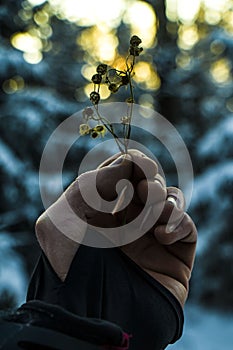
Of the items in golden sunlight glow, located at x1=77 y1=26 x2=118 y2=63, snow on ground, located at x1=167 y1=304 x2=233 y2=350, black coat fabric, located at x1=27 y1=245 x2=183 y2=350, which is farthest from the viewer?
golden sunlight glow, located at x1=77 y1=26 x2=118 y2=63

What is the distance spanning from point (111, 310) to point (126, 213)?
0.12 metres

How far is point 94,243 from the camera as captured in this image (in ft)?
1.86

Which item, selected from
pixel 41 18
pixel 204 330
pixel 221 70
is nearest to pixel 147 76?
pixel 221 70

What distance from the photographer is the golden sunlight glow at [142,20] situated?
189 centimetres

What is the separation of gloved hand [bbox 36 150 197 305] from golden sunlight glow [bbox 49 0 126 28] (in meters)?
1.34

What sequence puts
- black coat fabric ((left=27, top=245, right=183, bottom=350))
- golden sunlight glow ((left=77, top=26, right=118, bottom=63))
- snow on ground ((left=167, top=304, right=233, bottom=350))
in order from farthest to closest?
golden sunlight glow ((left=77, top=26, right=118, bottom=63)), snow on ground ((left=167, top=304, right=233, bottom=350)), black coat fabric ((left=27, top=245, right=183, bottom=350))

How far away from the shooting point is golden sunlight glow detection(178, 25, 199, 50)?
1938 millimetres

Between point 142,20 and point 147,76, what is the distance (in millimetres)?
206

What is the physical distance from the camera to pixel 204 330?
5.84 ft

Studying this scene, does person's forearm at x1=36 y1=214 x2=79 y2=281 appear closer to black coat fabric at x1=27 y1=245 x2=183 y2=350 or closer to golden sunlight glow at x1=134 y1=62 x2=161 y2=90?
black coat fabric at x1=27 y1=245 x2=183 y2=350

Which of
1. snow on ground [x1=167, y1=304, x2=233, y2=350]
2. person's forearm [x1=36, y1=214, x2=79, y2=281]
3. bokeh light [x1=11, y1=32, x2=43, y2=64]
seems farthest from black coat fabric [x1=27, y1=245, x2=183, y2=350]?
bokeh light [x1=11, y1=32, x2=43, y2=64]

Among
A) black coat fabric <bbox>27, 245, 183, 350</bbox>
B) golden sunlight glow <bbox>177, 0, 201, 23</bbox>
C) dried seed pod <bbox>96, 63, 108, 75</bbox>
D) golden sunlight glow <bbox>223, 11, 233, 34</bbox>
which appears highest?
golden sunlight glow <bbox>177, 0, 201, 23</bbox>

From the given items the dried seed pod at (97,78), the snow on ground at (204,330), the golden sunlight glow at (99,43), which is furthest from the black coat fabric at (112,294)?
the golden sunlight glow at (99,43)

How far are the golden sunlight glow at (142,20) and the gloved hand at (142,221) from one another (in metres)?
1.36
